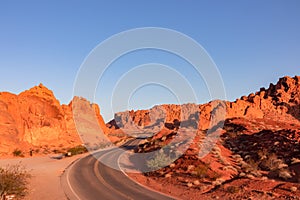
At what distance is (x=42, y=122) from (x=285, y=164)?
140 feet

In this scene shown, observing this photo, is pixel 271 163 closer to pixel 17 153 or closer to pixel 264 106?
pixel 17 153

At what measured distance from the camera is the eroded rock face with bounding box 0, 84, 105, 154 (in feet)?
122

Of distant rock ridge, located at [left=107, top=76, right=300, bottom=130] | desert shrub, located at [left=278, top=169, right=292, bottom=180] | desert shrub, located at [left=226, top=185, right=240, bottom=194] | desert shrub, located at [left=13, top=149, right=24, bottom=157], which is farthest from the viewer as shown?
distant rock ridge, located at [left=107, top=76, right=300, bottom=130]

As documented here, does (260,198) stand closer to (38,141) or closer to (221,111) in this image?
(38,141)

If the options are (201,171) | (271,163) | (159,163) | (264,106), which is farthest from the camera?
(264,106)

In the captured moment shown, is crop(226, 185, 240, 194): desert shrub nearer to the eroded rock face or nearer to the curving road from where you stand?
the curving road

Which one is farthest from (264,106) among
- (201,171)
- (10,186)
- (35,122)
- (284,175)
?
(10,186)

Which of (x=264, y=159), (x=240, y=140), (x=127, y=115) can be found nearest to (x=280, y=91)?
(x=240, y=140)

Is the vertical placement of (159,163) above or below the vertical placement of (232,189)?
above

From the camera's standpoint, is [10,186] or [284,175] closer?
[10,186]

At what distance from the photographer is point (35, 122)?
45.8 metres

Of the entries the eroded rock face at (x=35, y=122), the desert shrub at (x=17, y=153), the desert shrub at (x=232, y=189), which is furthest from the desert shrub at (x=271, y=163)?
the eroded rock face at (x=35, y=122)

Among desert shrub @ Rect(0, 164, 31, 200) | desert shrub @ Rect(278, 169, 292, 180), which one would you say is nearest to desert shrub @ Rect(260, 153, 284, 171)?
desert shrub @ Rect(278, 169, 292, 180)

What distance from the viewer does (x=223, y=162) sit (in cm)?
2461
